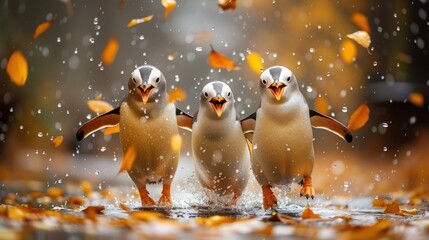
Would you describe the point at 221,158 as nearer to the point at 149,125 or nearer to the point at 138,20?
the point at 149,125

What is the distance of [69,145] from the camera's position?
202cm

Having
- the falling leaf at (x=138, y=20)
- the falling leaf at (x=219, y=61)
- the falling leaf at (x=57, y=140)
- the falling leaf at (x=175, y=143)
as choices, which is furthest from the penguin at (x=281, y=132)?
the falling leaf at (x=57, y=140)

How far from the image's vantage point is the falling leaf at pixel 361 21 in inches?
76.3

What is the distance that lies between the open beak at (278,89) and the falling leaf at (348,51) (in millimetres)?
698

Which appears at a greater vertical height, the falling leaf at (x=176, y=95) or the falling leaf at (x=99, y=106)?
the falling leaf at (x=99, y=106)

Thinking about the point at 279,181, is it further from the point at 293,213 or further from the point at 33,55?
the point at 33,55

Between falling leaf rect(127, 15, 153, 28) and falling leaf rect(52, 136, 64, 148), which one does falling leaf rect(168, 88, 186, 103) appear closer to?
falling leaf rect(127, 15, 153, 28)

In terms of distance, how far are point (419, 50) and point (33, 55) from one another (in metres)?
1.14

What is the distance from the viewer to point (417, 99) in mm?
2227

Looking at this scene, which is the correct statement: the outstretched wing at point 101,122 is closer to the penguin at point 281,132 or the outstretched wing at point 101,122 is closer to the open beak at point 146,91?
the open beak at point 146,91

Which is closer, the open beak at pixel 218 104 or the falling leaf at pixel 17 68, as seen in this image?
the open beak at pixel 218 104

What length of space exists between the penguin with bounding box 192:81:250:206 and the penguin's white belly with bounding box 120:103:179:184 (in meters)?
0.05

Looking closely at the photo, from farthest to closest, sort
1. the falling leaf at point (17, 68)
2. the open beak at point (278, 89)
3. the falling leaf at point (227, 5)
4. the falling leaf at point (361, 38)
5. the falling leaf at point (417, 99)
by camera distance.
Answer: the falling leaf at point (417, 99) < the falling leaf at point (17, 68) < the falling leaf at point (361, 38) < the falling leaf at point (227, 5) < the open beak at point (278, 89)

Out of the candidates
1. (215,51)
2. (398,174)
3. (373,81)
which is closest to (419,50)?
(373,81)
